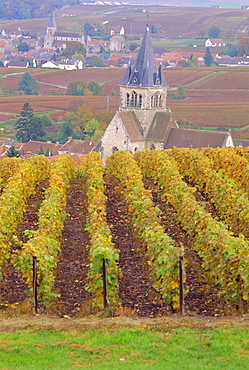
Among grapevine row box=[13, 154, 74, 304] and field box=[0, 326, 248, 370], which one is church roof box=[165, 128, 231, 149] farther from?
field box=[0, 326, 248, 370]

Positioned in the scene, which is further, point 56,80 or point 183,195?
point 56,80

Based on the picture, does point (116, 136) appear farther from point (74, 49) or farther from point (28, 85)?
point (74, 49)

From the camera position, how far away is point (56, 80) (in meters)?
142

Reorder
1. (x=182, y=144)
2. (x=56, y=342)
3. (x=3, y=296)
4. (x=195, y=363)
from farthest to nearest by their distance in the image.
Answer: (x=182, y=144)
(x=3, y=296)
(x=56, y=342)
(x=195, y=363)

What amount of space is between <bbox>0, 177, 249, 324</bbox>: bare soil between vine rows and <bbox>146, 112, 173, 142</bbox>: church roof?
1533 inches

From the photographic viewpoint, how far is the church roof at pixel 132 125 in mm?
58219

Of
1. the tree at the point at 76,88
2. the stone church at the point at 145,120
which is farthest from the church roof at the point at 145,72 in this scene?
the tree at the point at 76,88

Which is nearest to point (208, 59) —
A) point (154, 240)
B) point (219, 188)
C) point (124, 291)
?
point (219, 188)

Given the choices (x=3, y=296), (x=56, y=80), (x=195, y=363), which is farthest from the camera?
(x=56, y=80)

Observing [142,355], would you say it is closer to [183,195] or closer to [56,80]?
[183,195]

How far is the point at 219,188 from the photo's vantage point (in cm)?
Answer: 1922

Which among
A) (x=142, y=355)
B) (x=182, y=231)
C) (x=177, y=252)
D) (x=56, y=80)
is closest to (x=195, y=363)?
(x=142, y=355)

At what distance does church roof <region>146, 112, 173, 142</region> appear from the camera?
58.2 meters

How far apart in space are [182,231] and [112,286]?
4.90 metres
